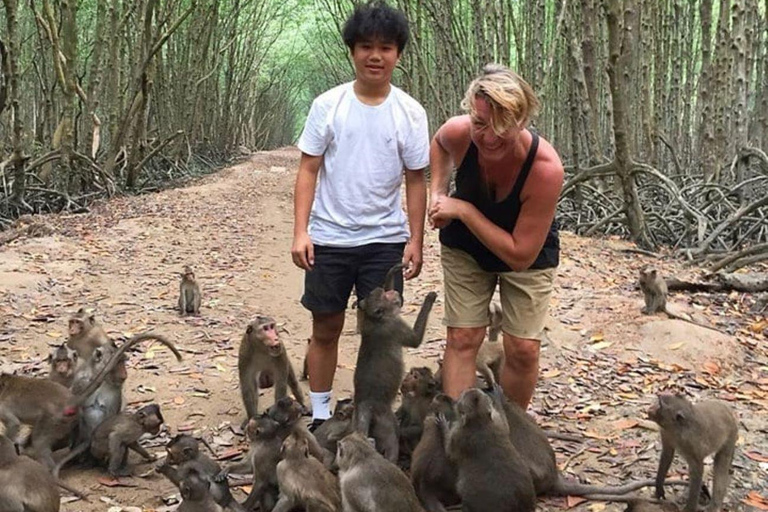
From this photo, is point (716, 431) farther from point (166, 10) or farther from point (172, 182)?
point (172, 182)

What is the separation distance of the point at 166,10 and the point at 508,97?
15.9 metres

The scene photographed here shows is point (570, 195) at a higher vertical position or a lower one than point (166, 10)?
lower

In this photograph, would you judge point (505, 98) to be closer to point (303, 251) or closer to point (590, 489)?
point (303, 251)

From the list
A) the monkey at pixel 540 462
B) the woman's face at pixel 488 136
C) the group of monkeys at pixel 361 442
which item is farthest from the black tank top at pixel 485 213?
the monkey at pixel 540 462

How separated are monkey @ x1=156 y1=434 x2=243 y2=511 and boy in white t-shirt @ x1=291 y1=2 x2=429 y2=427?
990mm

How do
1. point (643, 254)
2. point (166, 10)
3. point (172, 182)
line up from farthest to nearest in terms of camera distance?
point (172, 182), point (166, 10), point (643, 254)

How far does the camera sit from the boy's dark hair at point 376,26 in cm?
390

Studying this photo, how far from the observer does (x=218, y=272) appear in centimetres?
939

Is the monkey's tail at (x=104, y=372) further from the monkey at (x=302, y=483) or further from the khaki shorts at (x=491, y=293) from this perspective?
the khaki shorts at (x=491, y=293)

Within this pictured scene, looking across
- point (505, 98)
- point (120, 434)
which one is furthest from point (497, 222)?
point (120, 434)

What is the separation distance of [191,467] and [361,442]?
30.1 inches

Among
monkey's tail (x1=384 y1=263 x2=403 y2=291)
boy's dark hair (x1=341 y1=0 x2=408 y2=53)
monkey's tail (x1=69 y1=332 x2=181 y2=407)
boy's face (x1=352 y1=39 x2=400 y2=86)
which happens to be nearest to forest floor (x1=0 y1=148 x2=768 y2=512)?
monkey's tail (x1=69 y1=332 x2=181 y2=407)

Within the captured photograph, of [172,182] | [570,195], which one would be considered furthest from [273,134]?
[570,195]

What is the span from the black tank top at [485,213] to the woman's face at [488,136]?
13 centimetres
